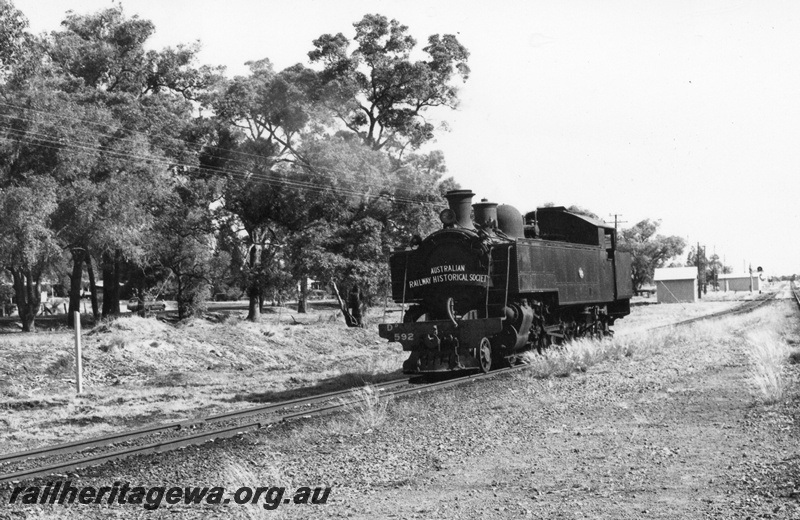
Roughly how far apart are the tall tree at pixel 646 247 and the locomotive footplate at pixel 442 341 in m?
72.7

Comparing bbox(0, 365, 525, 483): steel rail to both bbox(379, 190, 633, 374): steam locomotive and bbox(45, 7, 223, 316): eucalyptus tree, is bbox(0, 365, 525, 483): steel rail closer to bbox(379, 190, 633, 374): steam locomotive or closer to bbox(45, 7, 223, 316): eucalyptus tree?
bbox(379, 190, 633, 374): steam locomotive

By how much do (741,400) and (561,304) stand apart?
668 centimetres

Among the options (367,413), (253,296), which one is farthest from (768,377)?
(253,296)

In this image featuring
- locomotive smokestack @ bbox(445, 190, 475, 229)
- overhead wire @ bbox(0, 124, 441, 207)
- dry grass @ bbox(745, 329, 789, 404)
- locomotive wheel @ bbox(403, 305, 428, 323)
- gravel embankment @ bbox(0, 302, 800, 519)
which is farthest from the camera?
overhead wire @ bbox(0, 124, 441, 207)

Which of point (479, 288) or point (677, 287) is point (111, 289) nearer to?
point (479, 288)

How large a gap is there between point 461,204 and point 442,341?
2950 millimetres

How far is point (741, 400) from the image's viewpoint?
1133 centimetres

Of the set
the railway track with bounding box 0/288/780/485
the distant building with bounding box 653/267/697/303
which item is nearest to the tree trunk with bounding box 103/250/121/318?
the railway track with bounding box 0/288/780/485

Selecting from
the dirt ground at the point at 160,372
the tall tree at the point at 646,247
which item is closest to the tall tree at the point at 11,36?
the dirt ground at the point at 160,372

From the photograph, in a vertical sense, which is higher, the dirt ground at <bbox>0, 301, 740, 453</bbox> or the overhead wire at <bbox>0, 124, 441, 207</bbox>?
the overhead wire at <bbox>0, 124, 441, 207</bbox>

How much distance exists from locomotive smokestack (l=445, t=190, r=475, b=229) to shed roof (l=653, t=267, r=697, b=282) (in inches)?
2443

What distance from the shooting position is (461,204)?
646 inches

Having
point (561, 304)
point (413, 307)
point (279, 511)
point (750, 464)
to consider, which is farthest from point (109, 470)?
point (561, 304)

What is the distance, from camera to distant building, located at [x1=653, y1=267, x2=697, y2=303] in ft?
239
